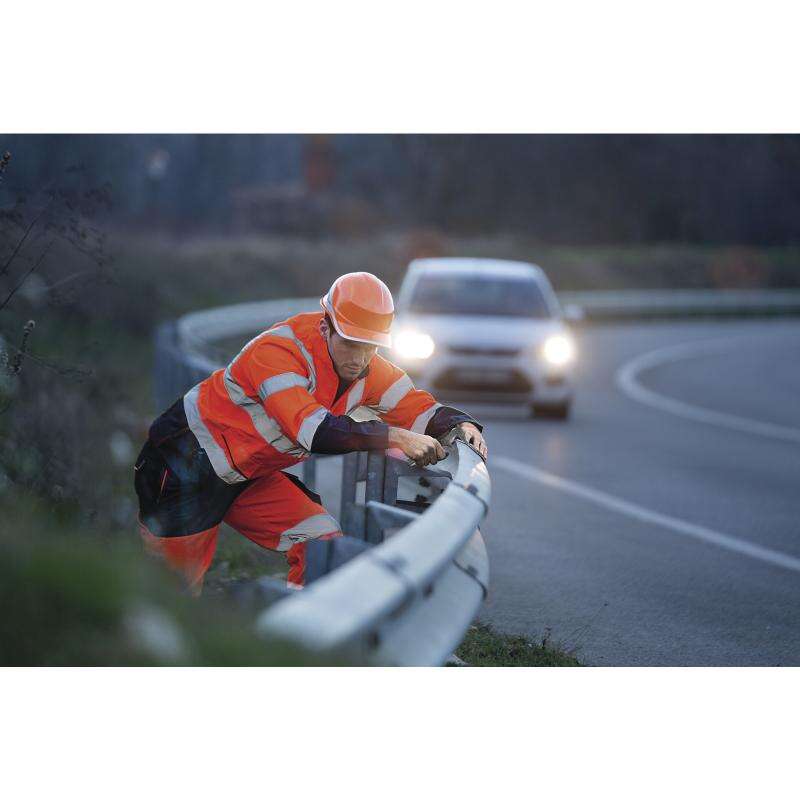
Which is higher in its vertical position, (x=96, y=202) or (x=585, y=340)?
(x=96, y=202)

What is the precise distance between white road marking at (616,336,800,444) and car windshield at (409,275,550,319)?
8.15ft

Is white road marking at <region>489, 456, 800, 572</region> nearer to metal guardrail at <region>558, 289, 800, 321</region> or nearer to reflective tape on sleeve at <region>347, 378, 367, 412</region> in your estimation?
reflective tape on sleeve at <region>347, 378, 367, 412</region>

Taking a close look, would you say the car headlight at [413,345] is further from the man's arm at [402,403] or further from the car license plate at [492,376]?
the man's arm at [402,403]

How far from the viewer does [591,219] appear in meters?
53.6

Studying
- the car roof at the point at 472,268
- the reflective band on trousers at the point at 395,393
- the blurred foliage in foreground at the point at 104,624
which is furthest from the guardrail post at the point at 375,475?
the car roof at the point at 472,268

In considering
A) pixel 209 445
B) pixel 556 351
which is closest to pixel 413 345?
pixel 556 351

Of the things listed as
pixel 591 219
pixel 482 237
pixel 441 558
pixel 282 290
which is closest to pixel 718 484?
pixel 441 558

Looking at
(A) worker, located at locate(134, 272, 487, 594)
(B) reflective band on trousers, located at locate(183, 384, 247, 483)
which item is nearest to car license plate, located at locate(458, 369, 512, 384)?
(A) worker, located at locate(134, 272, 487, 594)

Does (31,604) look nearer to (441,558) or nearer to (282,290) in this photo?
(441,558)

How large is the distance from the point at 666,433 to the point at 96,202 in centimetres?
905

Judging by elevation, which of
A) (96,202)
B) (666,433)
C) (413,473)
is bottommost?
(666,433)

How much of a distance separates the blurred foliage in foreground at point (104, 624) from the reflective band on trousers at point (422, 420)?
2.70 metres

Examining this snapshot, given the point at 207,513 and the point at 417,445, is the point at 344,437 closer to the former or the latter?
the point at 417,445

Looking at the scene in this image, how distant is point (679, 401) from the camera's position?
19047 millimetres
